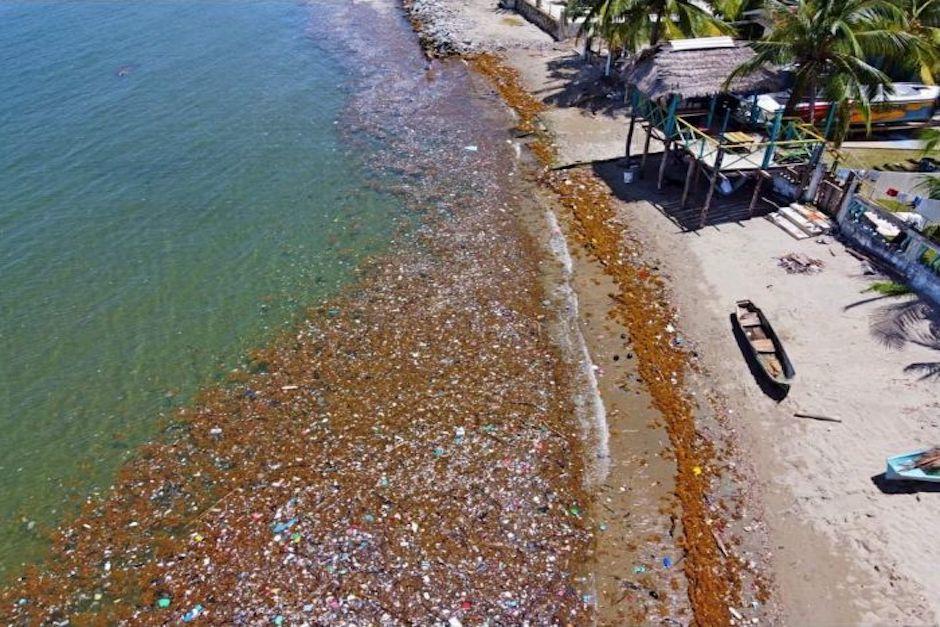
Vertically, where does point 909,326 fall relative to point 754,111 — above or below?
below

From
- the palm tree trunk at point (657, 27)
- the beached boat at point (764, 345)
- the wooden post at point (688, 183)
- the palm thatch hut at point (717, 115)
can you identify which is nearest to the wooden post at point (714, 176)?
the palm thatch hut at point (717, 115)

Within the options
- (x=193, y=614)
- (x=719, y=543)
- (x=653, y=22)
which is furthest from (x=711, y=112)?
(x=193, y=614)

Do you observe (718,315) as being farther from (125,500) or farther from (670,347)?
(125,500)

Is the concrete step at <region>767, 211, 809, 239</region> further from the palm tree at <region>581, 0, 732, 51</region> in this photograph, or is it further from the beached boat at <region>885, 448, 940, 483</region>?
the palm tree at <region>581, 0, 732, 51</region>

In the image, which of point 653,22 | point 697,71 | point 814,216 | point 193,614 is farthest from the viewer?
point 653,22

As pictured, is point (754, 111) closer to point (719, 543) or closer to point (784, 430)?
point (784, 430)

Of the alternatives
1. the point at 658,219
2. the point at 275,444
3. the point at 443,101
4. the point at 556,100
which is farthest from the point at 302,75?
Result: the point at 275,444
